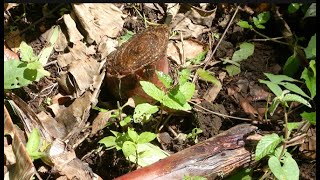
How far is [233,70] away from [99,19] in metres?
0.81

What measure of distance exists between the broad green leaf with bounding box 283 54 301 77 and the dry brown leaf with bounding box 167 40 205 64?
48cm

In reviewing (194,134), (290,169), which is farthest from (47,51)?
(290,169)

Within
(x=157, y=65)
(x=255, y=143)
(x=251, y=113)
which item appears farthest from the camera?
(x=251, y=113)

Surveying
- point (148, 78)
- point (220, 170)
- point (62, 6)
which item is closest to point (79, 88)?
point (148, 78)

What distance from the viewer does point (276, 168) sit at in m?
2.00

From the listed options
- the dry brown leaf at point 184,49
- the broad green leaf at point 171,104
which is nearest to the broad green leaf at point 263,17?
the dry brown leaf at point 184,49

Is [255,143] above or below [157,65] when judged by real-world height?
below

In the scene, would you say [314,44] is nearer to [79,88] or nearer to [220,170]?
[220,170]

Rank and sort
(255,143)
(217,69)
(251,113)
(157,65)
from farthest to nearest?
(217,69), (251,113), (157,65), (255,143)

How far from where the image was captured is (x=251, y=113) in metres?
2.54

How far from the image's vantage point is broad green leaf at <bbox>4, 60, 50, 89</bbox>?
6.91 ft

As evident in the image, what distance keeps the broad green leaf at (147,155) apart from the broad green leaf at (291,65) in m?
0.83

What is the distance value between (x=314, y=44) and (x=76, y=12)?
128 centimetres

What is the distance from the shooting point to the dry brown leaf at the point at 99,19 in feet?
9.18
